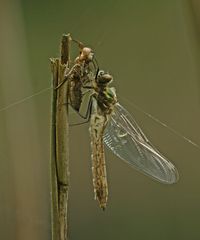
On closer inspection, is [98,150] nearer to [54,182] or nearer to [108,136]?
[108,136]

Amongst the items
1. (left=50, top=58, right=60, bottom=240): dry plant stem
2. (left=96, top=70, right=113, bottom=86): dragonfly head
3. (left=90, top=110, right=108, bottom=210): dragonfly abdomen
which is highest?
(left=96, top=70, right=113, bottom=86): dragonfly head

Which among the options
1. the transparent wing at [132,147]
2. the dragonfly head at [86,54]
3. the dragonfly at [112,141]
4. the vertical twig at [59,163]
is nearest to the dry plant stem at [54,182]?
the vertical twig at [59,163]

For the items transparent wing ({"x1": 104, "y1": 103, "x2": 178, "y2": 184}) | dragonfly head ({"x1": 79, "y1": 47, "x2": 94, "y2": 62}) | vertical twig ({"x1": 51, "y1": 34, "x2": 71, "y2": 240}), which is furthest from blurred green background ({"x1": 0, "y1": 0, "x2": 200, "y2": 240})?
vertical twig ({"x1": 51, "y1": 34, "x2": 71, "y2": 240})

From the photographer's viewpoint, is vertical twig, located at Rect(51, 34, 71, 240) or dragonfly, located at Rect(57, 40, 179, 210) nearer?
vertical twig, located at Rect(51, 34, 71, 240)

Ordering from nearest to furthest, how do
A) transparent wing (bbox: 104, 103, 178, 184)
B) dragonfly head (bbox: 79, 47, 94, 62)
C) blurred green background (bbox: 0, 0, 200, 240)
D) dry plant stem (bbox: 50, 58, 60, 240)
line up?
1. dry plant stem (bbox: 50, 58, 60, 240)
2. dragonfly head (bbox: 79, 47, 94, 62)
3. transparent wing (bbox: 104, 103, 178, 184)
4. blurred green background (bbox: 0, 0, 200, 240)

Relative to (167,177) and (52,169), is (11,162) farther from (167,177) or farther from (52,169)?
(52,169)

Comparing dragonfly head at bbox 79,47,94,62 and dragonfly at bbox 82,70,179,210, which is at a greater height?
dragonfly head at bbox 79,47,94,62

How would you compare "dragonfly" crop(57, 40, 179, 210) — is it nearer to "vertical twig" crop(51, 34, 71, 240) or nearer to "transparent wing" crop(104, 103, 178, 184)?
"transparent wing" crop(104, 103, 178, 184)

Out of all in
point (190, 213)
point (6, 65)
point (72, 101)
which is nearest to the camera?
point (72, 101)

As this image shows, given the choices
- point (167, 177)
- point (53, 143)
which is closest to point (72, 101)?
point (53, 143)
